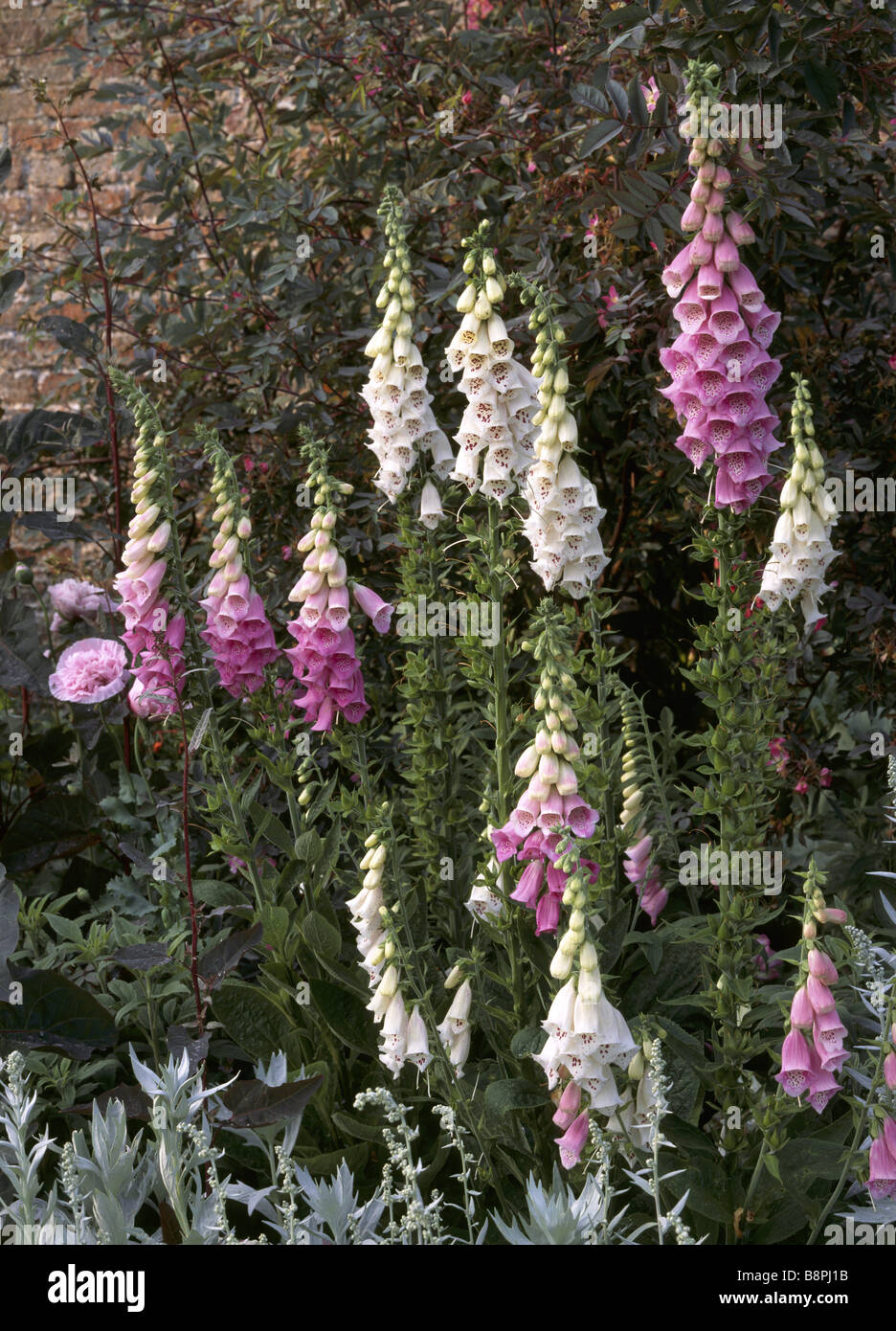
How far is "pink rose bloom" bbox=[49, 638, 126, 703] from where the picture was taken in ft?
8.31

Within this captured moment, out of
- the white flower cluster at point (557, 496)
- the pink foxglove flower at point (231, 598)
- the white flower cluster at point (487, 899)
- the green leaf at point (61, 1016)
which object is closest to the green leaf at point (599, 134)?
the white flower cluster at point (557, 496)

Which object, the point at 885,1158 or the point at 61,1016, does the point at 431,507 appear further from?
the point at 885,1158

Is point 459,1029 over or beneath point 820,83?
beneath

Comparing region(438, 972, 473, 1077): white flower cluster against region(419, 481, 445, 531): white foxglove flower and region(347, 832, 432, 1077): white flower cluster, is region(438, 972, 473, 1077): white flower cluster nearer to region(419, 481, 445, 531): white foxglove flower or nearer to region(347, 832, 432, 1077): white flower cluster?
region(347, 832, 432, 1077): white flower cluster

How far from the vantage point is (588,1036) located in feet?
4.89

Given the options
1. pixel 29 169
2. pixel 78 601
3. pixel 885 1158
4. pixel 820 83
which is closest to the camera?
pixel 885 1158

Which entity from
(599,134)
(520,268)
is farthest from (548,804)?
(520,268)

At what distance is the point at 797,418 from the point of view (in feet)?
5.90

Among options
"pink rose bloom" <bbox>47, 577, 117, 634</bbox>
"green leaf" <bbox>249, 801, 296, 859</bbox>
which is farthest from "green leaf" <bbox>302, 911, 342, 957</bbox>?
"pink rose bloom" <bbox>47, 577, 117, 634</bbox>

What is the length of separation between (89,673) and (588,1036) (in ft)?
4.86

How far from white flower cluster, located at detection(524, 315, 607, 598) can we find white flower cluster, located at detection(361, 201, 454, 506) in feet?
0.73

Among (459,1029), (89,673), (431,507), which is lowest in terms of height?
(459,1029)
